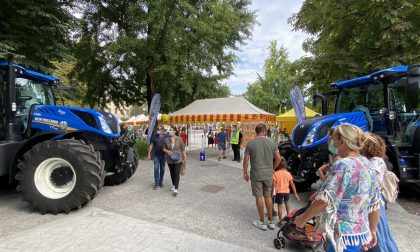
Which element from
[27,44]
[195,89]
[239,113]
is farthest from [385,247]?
[195,89]

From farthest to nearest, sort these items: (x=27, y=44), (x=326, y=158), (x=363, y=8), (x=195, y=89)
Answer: (x=195, y=89)
(x=363, y=8)
(x=27, y=44)
(x=326, y=158)

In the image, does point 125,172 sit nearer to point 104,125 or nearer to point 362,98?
point 104,125

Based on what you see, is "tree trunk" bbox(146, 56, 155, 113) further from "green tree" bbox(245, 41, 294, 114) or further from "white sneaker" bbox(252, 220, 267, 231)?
"green tree" bbox(245, 41, 294, 114)

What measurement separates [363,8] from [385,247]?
33.9 ft

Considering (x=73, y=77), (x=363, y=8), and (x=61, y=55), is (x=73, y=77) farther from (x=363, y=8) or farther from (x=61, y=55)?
(x=363, y=8)

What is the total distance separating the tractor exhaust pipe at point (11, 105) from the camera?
6.08m

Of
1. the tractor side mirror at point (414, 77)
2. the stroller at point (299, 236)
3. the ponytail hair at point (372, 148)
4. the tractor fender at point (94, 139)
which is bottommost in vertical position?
the stroller at point (299, 236)

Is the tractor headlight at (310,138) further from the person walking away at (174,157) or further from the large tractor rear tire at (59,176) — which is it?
the large tractor rear tire at (59,176)

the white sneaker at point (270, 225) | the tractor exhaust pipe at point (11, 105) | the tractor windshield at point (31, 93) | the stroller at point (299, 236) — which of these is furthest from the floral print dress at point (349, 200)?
the tractor windshield at point (31, 93)

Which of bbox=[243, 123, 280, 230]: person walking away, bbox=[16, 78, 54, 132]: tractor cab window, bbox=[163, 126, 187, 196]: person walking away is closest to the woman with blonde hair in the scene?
bbox=[243, 123, 280, 230]: person walking away

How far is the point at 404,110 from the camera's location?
22.6 feet

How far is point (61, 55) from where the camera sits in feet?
33.1

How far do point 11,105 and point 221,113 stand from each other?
31.8 ft

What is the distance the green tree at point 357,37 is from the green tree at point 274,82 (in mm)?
19677
